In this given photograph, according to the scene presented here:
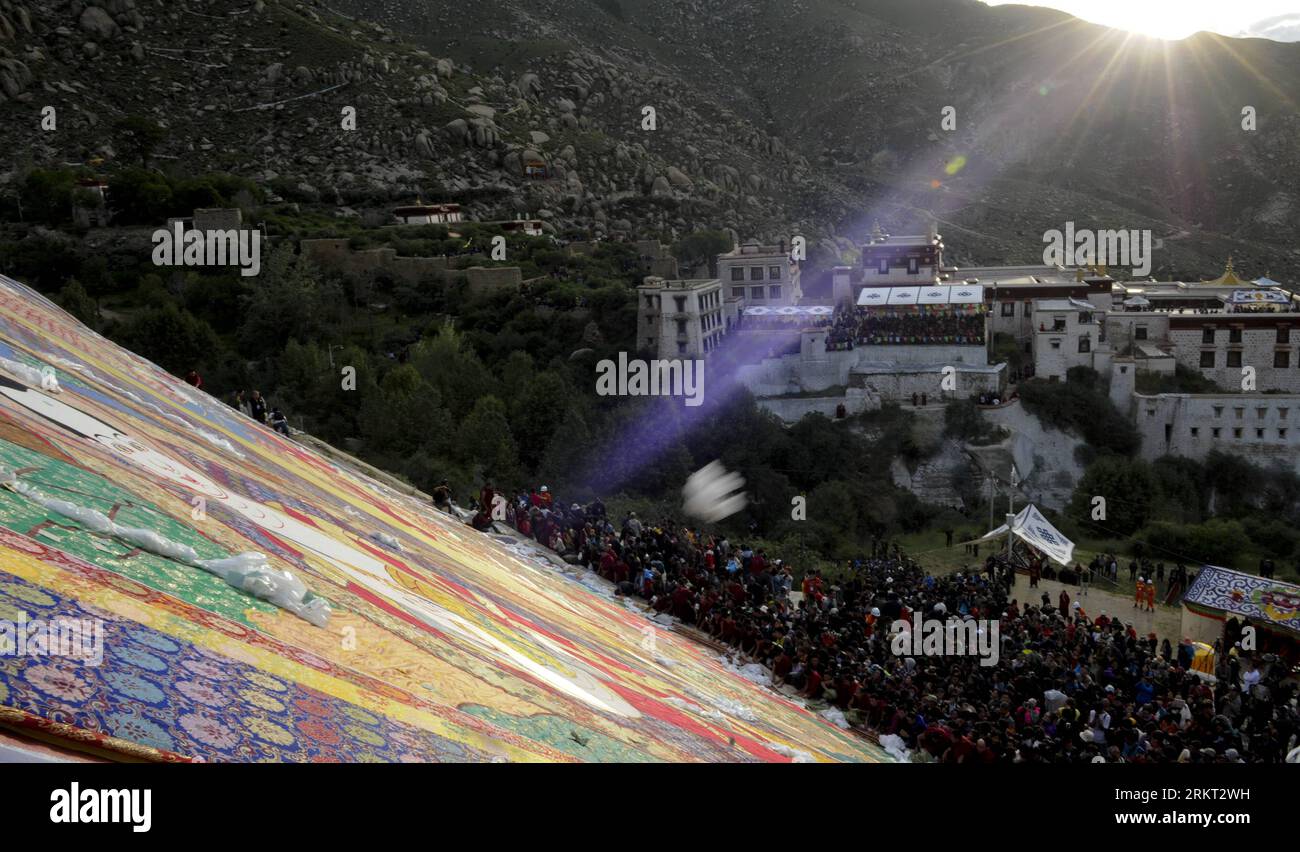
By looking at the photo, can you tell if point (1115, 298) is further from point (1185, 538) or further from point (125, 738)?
point (125, 738)

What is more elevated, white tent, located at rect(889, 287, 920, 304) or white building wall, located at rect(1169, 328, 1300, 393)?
white tent, located at rect(889, 287, 920, 304)

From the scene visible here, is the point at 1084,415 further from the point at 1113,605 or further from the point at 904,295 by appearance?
the point at 1113,605

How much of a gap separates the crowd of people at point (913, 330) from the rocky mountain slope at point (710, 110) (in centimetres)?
3351

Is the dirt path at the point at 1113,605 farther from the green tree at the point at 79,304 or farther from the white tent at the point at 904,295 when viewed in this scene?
the green tree at the point at 79,304

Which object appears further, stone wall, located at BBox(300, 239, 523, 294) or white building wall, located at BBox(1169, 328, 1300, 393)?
stone wall, located at BBox(300, 239, 523, 294)

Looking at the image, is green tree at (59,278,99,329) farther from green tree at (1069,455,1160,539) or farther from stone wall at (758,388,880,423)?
green tree at (1069,455,1160,539)

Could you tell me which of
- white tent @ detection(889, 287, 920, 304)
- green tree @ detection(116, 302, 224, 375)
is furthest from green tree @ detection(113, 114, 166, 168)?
white tent @ detection(889, 287, 920, 304)

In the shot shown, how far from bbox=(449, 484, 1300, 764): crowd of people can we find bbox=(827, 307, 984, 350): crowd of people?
2511cm

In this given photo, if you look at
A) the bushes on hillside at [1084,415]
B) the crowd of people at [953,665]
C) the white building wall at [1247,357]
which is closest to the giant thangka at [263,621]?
the crowd of people at [953,665]

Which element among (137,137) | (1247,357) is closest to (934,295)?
(1247,357)

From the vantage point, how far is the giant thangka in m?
6.76

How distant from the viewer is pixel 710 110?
11769cm

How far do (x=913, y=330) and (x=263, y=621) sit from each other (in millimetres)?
43662

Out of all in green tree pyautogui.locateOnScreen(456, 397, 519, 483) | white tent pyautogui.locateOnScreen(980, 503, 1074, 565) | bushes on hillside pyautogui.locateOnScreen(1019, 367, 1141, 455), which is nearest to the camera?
white tent pyautogui.locateOnScreen(980, 503, 1074, 565)
